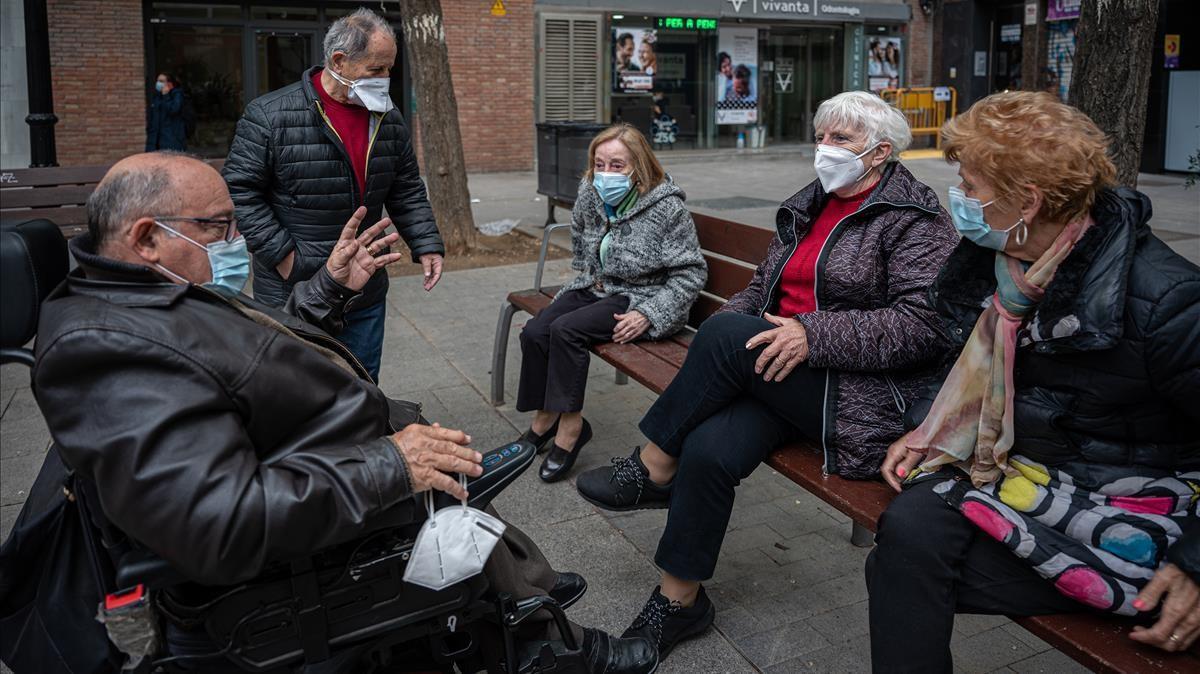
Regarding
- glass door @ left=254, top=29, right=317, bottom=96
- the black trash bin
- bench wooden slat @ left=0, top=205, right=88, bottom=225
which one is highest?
glass door @ left=254, top=29, right=317, bottom=96

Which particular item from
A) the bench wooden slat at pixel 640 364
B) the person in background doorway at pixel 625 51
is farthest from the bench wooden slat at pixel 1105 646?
the person in background doorway at pixel 625 51

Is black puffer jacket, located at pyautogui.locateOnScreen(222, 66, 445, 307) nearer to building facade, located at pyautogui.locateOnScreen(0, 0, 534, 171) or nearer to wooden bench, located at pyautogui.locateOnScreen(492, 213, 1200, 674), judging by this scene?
wooden bench, located at pyautogui.locateOnScreen(492, 213, 1200, 674)

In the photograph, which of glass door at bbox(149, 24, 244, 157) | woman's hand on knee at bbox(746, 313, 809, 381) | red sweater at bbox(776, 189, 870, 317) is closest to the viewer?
woman's hand on knee at bbox(746, 313, 809, 381)

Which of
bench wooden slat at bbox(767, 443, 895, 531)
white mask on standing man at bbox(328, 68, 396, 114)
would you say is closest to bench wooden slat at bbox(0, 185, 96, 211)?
white mask on standing man at bbox(328, 68, 396, 114)

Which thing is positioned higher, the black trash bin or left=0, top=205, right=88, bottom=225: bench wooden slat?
the black trash bin

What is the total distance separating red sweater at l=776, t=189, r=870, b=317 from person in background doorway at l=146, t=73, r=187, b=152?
45.7 feet

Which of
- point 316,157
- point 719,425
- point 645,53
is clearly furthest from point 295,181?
point 645,53

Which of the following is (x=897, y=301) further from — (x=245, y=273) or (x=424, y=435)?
(x=245, y=273)

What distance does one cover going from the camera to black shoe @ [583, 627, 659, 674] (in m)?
2.78

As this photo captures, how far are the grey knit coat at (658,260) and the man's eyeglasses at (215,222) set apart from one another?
2.35 m

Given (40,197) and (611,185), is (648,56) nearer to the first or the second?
(40,197)

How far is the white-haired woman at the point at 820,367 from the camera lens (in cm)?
Answer: 306

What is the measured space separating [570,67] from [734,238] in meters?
15.1

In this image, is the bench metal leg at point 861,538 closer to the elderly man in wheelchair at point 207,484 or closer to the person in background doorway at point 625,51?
the elderly man in wheelchair at point 207,484
